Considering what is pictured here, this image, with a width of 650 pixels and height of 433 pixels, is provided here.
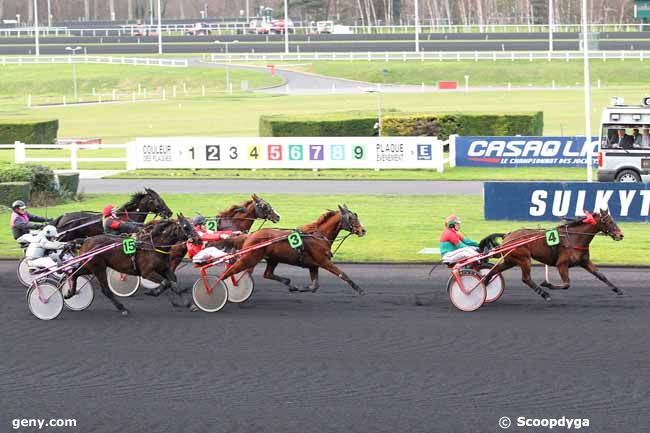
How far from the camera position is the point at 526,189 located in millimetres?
22516

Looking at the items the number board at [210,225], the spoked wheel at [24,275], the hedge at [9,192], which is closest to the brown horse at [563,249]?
the number board at [210,225]

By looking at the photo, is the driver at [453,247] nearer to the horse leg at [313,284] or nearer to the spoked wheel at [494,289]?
the spoked wheel at [494,289]

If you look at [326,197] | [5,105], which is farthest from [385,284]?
[5,105]

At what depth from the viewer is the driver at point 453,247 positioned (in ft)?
47.1

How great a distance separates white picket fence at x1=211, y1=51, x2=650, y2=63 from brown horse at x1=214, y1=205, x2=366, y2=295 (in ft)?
201

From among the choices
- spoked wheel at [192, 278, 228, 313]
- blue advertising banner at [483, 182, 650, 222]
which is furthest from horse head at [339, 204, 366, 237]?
blue advertising banner at [483, 182, 650, 222]

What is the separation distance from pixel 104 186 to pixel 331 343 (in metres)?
19.3

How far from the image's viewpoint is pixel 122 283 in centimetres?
1570

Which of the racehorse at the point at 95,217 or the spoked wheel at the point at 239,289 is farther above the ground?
the racehorse at the point at 95,217

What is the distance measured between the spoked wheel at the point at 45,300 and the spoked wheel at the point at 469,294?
5.13 metres

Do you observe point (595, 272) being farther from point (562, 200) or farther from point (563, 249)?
point (562, 200)

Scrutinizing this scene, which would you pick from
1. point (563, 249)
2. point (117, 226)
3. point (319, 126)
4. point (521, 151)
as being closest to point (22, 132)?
point (319, 126)

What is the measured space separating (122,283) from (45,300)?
1.79m

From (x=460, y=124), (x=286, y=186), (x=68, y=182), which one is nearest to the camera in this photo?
(x=68, y=182)
